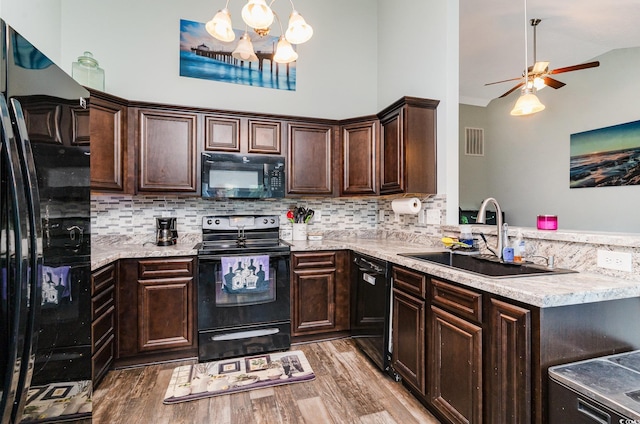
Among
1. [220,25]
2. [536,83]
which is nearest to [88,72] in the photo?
[220,25]

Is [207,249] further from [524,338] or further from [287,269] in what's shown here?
[524,338]

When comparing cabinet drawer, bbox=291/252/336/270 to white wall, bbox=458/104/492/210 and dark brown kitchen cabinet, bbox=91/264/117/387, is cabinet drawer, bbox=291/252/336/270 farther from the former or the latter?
white wall, bbox=458/104/492/210

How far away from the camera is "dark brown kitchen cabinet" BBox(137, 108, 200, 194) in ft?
8.70

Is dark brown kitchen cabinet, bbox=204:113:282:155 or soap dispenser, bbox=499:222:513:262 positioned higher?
dark brown kitchen cabinet, bbox=204:113:282:155

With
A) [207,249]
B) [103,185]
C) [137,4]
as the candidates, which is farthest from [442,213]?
[137,4]

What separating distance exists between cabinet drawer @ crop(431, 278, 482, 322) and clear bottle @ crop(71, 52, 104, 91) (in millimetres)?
3079

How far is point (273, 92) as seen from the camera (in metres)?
3.35

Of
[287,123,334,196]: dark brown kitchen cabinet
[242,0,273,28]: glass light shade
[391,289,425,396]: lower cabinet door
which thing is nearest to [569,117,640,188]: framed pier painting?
[287,123,334,196]: dark brown kitchen cabinet

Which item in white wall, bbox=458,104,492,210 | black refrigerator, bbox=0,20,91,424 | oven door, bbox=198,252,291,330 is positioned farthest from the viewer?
white wall, bbox=458,104,492,210

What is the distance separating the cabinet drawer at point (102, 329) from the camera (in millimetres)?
1969

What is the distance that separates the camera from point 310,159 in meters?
3.11

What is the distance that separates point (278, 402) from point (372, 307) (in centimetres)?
93

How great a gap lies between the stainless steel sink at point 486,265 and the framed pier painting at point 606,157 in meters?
3.30

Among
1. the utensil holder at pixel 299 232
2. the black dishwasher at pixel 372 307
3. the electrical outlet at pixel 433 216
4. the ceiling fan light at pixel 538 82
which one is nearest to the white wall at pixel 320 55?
the electrical outlet at pixel 433 216
